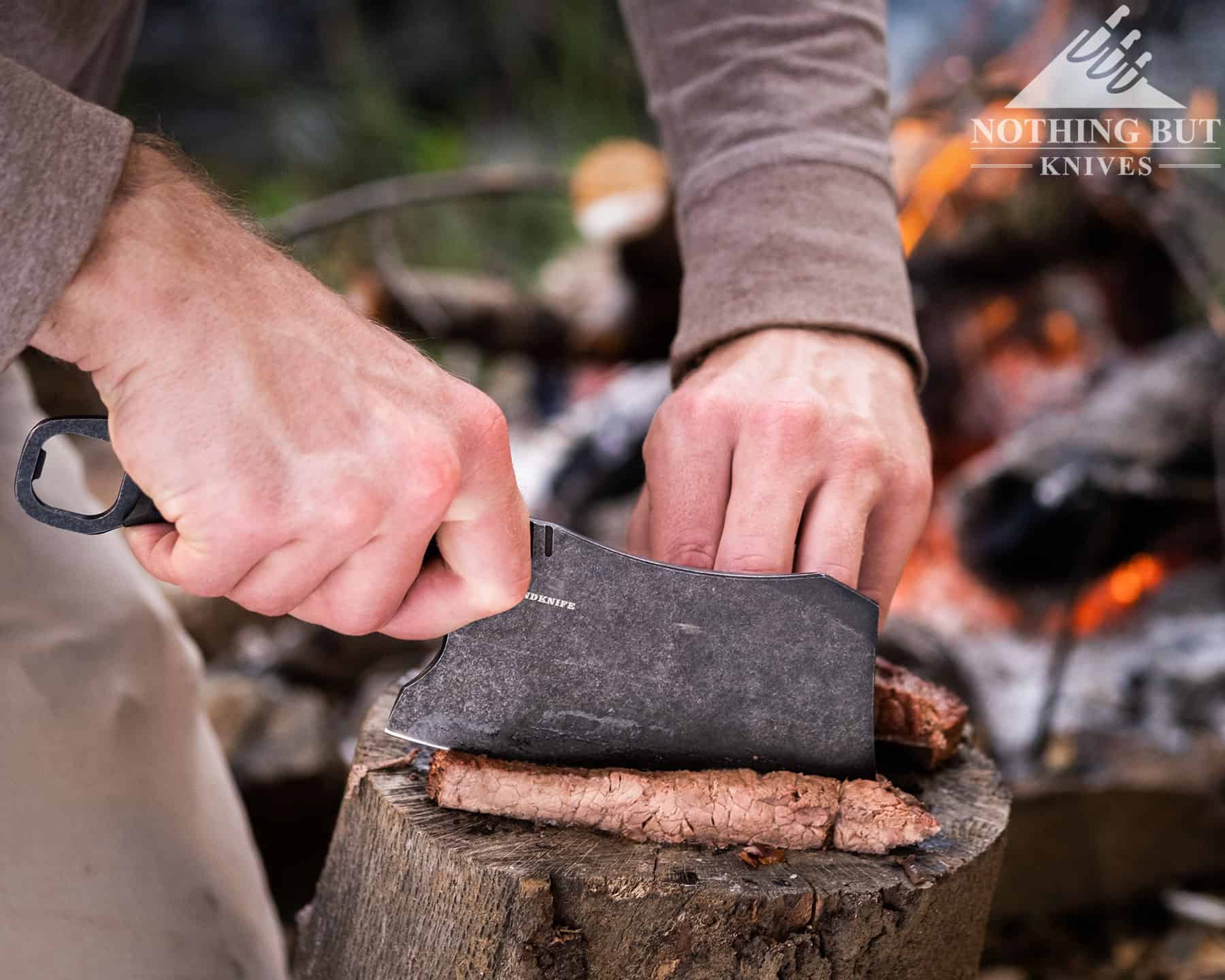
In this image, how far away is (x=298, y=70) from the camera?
7.71 meters

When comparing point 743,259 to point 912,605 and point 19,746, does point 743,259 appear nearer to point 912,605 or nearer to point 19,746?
point 19,746

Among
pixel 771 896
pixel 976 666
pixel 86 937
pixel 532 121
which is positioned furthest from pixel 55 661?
pixel 532 121

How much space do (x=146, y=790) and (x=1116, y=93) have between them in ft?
11.2

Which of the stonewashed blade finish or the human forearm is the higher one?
the human forearm

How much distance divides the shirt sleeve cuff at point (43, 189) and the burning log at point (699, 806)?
0.64 m

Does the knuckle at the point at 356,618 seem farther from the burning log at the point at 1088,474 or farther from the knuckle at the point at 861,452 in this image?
the burning log at the point at 1088,474

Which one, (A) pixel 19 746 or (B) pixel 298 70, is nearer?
(A) pixel 19 746

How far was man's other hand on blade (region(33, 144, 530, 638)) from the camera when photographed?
842mm

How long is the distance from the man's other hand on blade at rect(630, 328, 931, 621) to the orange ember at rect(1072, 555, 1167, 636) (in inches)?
89.2

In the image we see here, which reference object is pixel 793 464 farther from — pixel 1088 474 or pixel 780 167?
pixel 1088 474

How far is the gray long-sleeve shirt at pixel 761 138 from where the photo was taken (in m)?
1.42

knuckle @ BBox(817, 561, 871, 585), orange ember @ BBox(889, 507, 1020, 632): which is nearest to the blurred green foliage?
orange ember @ BBox(889, 507, 1020, 632)

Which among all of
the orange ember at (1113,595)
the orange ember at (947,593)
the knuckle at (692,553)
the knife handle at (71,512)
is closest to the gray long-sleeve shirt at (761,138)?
the knuckle at (692,553)

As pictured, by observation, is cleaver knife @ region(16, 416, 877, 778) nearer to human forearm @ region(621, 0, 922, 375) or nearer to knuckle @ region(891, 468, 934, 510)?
knuckle @ region(891, 468, 934, 510)
